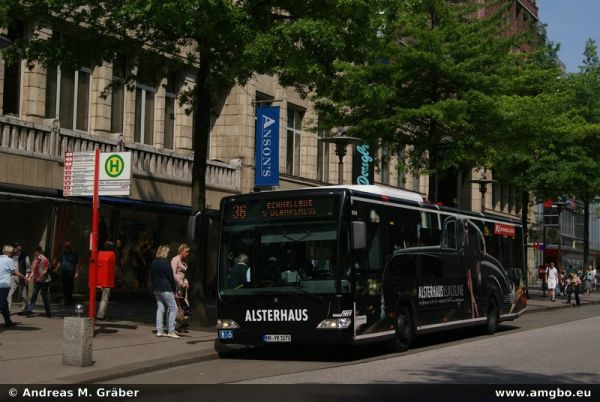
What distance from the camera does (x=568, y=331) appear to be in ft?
70.4

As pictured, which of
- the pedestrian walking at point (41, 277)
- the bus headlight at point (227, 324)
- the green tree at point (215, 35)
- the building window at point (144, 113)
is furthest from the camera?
the building window at point (144, 113)

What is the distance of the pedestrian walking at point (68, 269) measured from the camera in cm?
2212

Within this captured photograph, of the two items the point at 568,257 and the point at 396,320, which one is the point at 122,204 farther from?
the point at 568,257

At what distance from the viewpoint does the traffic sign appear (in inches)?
603

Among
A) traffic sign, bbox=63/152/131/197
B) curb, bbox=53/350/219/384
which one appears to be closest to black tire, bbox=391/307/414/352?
curb, bbox=53/350/219/384

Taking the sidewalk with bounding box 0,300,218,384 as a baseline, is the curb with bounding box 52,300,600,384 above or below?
below

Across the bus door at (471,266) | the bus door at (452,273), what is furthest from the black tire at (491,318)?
the bus door at (452,273)

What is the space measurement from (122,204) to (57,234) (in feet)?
6.96

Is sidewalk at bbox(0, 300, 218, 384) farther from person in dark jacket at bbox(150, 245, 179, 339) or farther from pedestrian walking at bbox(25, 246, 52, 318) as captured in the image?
person in dark jacket at bbox(150, 245, 179, 339)

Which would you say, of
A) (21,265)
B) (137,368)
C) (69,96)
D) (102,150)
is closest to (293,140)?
(102,150)

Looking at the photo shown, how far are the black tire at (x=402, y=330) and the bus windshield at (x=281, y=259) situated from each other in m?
2.43

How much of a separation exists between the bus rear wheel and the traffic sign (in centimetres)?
999

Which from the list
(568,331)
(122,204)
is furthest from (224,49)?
(568,331)

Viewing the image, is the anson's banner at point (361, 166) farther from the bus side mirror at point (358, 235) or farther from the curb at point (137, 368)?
the bus side mirror at point (358, 235)
